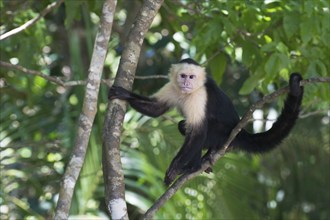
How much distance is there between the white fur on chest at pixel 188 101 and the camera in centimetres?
421

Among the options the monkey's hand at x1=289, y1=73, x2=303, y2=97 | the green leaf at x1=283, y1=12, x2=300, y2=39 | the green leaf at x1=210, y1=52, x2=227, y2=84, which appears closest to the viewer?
the monkey's hand at x1=289, y1=73, x2=303, y2=97

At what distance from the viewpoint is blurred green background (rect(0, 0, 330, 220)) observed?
4422 mm

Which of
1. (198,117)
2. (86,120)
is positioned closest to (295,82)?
(198,117)

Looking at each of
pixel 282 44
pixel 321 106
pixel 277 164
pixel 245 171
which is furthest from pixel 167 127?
pixel 277 164

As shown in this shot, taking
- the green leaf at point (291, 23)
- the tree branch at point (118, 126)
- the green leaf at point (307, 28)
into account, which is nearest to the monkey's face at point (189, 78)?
the green leaf at point (291, 23)

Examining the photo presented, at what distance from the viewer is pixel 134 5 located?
7.16 metres

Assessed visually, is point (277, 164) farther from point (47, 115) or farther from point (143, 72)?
point (47, 115)

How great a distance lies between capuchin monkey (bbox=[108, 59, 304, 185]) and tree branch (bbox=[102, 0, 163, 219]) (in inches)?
22.4

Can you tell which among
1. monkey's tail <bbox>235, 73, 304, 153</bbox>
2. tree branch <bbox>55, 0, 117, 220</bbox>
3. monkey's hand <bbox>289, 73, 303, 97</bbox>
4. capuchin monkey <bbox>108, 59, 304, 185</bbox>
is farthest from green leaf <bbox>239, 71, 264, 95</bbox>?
tree branch <bbox>55, 0, 117, 220</bbox>

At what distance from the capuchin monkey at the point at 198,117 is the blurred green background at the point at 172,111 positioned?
0.72ft

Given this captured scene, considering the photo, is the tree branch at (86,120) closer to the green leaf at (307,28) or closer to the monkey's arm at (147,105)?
the monkey's arm at (147,105)

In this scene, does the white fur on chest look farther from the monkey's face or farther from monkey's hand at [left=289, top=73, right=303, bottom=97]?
monkey's hand at [left=289, top=73, right=303, bottom=97]

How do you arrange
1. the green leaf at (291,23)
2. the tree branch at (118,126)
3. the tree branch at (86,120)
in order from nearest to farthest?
the tree branch at (86,120), the tree branch at (118,126), the green leaf at (291,23)

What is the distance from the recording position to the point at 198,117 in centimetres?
421
